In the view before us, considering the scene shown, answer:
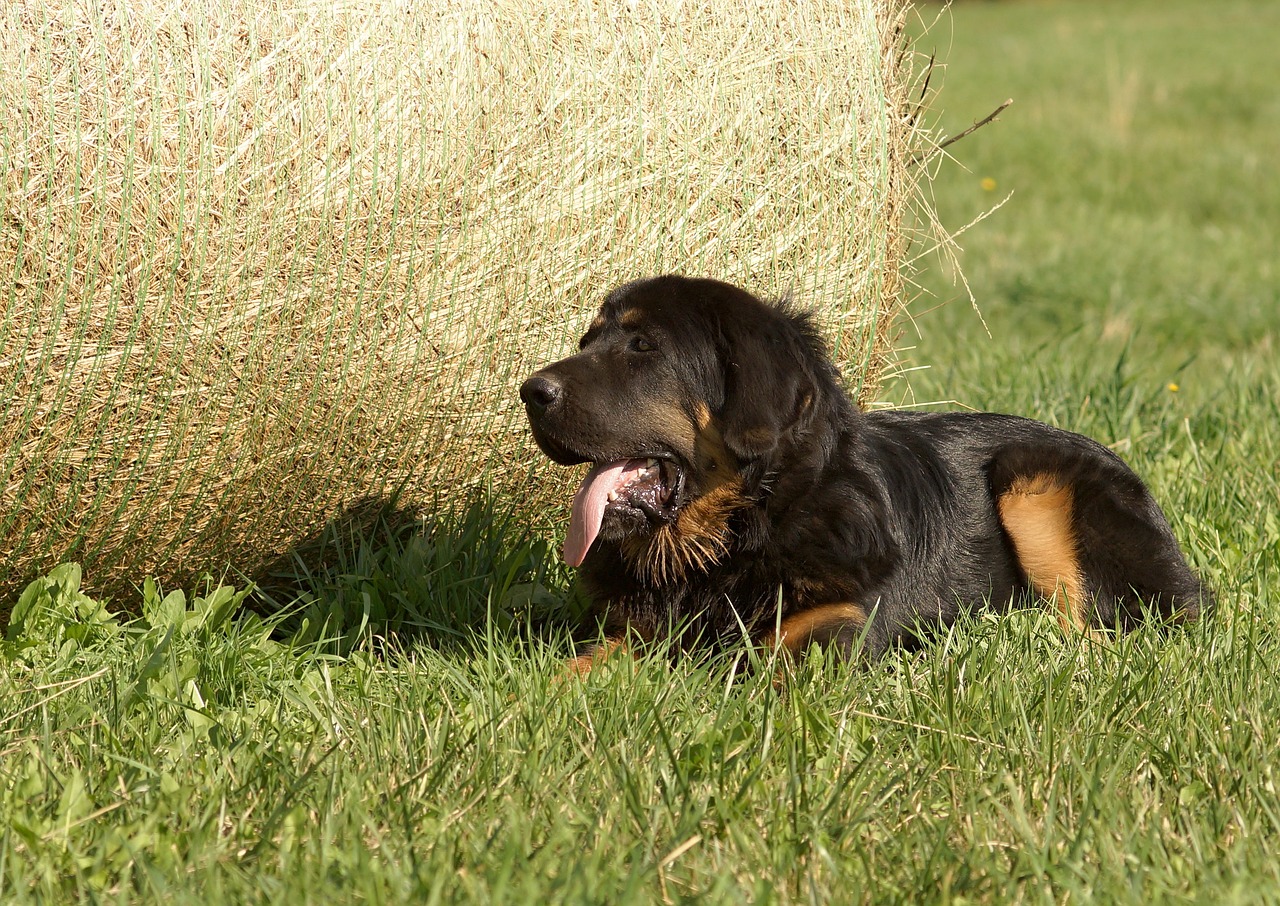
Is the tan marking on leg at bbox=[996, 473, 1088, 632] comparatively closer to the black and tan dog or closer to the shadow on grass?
the black and tan dog

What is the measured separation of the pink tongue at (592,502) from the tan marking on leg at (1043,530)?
4.49 ft

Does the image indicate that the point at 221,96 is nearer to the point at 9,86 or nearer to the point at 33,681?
the point at 9,86

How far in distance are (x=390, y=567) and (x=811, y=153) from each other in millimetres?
1795

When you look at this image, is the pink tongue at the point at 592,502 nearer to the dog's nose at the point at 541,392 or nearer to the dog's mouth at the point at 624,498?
the dog's mouth at the point at 624,498

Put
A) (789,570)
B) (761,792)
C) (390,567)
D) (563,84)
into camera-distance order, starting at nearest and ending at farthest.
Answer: (761,792) < (789,570) < (563,84) < (390,567)

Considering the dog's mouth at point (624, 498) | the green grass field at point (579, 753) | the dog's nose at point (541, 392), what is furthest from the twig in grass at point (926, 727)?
the dog's nose at point (541, 392)

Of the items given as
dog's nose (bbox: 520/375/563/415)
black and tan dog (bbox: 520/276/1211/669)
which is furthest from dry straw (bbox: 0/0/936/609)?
dog's nose (bbox: 520/375/563/415)

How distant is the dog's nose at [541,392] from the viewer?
335 cm

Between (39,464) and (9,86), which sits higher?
(9,86)

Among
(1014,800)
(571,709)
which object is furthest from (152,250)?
(1014,800)

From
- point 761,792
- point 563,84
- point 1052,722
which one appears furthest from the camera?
point 563,84

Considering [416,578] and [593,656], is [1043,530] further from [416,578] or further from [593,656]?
[416,578]

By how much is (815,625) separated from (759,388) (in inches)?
24.7

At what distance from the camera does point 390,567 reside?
413cm
